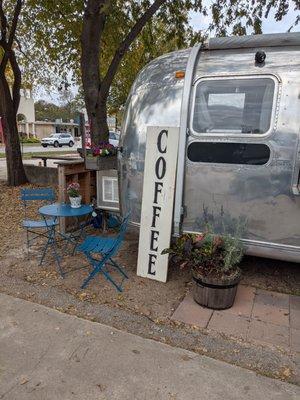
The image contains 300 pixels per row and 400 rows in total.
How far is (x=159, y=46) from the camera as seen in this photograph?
→ 11.9 meters

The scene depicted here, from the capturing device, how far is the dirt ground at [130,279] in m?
3.86

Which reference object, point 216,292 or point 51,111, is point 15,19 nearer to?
point 216,292

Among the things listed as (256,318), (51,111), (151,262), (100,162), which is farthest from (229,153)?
(51,111)

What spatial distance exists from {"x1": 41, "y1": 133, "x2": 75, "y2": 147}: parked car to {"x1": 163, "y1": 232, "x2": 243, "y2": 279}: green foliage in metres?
39.5

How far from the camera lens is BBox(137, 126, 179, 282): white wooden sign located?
4.05 m

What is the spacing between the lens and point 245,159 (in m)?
3.75

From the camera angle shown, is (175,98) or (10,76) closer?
(175,98)

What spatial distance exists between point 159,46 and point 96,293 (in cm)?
1012

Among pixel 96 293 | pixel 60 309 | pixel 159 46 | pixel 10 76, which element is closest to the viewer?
A: pixel 60 309

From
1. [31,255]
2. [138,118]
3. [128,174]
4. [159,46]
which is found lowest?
[31,255]

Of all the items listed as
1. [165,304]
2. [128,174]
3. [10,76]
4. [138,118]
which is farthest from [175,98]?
[10,76]

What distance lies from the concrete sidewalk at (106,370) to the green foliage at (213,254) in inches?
37.3

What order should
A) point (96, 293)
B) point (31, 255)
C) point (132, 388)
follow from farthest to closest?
1. point (31, 255)
2. point (96, 293)
3. point (132, 388)

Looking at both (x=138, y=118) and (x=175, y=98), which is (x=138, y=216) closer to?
(x=138, y=118)
